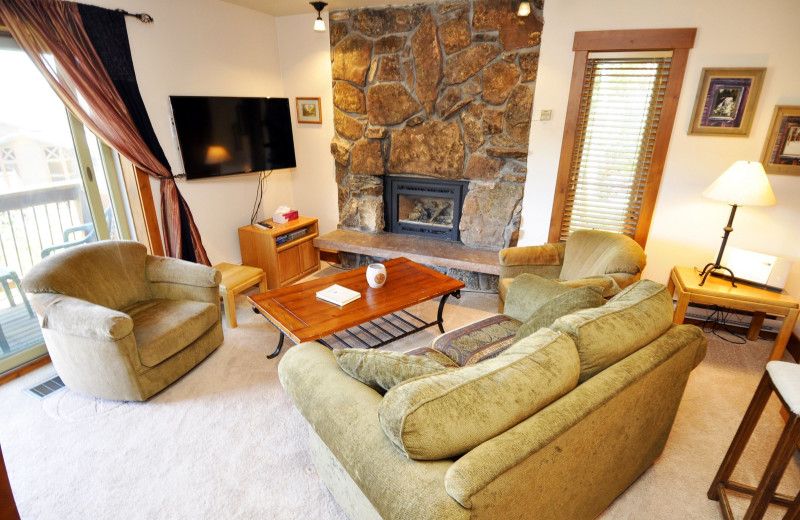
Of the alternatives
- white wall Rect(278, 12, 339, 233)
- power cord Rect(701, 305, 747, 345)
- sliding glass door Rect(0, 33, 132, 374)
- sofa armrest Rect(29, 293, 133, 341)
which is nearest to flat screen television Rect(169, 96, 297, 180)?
white wall Rect(278, 12, 339, 233)

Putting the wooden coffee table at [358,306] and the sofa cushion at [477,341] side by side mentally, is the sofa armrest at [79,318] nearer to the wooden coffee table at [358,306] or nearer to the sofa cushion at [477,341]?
the wooden coffee table at [358,306]

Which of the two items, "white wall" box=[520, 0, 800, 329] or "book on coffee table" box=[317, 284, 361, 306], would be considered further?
"white wall" box=[520, 0, 800, 329]

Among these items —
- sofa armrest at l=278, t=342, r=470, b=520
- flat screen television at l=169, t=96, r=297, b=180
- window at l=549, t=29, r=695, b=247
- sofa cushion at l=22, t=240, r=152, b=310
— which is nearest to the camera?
sofa armrest at l=278, t=342, r=470, b=520

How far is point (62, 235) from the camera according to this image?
9.36ft

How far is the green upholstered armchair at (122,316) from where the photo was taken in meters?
2.13

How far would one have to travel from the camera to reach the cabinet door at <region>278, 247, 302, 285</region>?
12.5 ft

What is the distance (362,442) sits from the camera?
1191 mm

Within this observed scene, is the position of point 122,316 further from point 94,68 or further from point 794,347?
point 794,347

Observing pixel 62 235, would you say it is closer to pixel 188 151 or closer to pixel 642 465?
pixel 188 151

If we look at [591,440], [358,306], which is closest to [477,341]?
[358,306]

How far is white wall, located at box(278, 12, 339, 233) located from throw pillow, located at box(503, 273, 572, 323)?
255 centimetres

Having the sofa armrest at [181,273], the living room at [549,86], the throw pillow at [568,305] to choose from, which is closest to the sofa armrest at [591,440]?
the throw pillow at [568,305]

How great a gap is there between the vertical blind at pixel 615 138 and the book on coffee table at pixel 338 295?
2.08 meters

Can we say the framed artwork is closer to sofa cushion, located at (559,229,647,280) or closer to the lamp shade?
the lamp shade
